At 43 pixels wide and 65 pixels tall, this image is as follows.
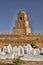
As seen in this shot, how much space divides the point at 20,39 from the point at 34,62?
58.4 feet

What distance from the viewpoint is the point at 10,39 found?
2931cm

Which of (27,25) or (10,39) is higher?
(27,25)

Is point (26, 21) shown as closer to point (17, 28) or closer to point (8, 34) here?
point (17, 28)

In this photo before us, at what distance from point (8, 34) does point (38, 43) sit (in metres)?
4.79

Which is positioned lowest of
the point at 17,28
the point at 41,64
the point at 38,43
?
the point at 41,64

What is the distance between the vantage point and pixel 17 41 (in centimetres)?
2848

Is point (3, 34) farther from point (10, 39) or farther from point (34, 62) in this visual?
point (34, 62)

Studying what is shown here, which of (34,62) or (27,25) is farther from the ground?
(27,25)

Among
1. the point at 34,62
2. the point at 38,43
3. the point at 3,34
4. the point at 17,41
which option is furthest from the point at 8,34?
the point at 34,62

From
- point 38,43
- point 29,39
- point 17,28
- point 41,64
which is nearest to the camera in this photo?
point 41,64

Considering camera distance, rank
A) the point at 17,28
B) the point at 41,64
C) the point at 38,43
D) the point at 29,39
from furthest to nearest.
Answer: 1. the point at 17,28
2. the point at 29,39
3. the point at 38,43
4. the point at 41,64

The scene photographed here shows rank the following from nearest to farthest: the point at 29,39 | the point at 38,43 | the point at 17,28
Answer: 1. the point at 38,43
2. the point at 29,39
3. the point at 17,28

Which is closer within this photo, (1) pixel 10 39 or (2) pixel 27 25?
(1) pixel 10 39

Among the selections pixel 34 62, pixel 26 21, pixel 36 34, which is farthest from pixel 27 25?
pixel 34 62
